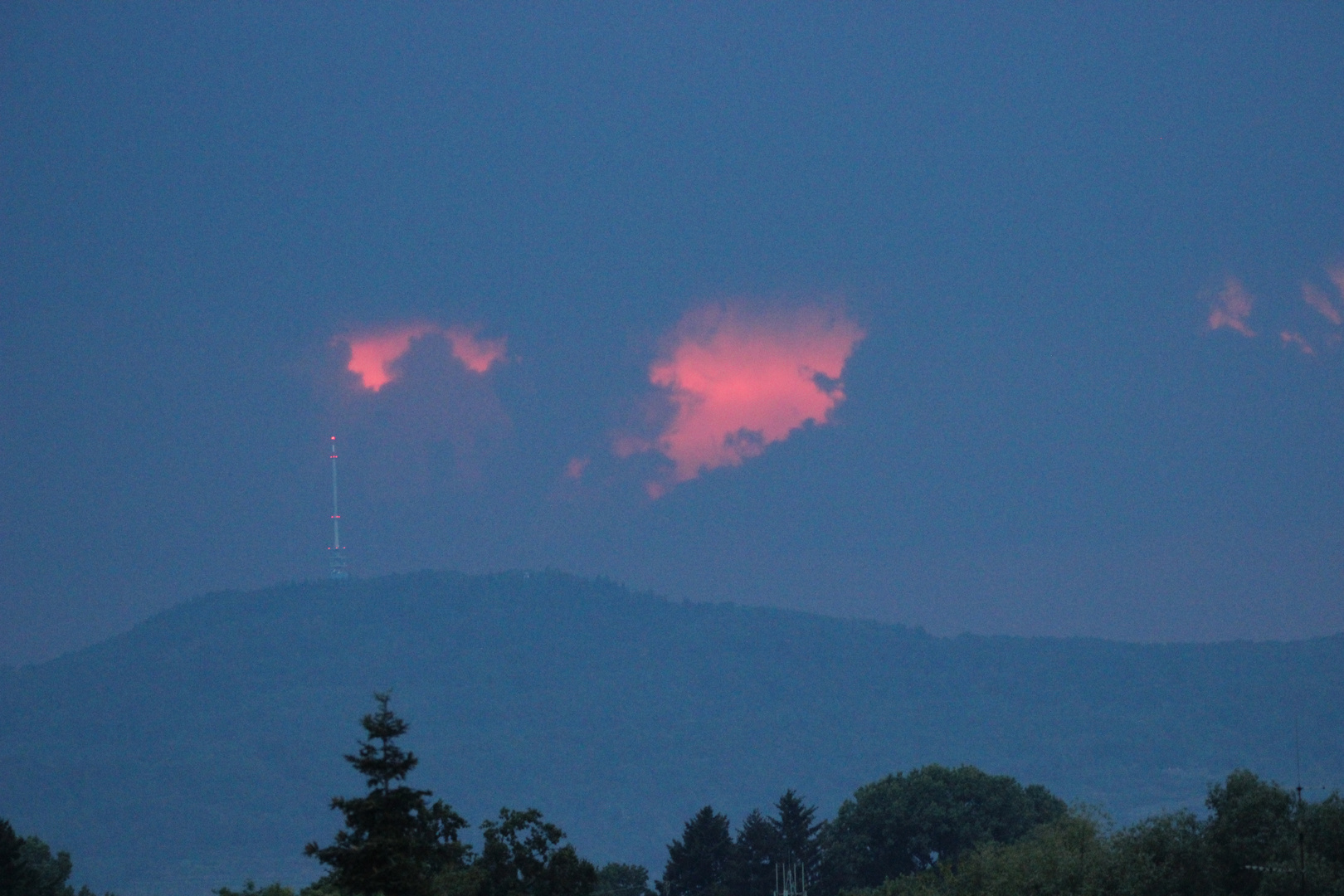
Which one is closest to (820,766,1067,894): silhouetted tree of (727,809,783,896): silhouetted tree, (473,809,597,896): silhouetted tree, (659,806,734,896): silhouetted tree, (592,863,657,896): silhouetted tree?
(727,809,783,896): silhouetted tree

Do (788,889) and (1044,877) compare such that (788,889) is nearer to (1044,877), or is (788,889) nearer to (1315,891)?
(1044,877)

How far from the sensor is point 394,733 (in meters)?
41.9

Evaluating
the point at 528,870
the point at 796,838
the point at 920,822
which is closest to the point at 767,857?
the point at 796,838

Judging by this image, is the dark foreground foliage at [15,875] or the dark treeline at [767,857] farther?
the dark foreground foliage at [15,875]

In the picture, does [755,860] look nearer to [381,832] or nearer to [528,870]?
[528,870]

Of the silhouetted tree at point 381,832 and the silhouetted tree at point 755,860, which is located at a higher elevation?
the silhouetted tree at point 755,860

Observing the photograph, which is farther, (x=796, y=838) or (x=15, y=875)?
(x=796, y=838)

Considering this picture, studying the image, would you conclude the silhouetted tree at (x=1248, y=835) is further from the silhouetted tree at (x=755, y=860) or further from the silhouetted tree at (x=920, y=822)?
the silhouetted tree at (x=920, y=822)

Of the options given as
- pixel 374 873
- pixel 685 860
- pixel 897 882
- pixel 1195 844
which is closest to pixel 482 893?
pixel 374 873

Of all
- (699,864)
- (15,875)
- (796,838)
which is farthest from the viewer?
(796,838)

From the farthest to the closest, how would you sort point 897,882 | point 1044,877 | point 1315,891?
point 897,882
point 1044,877
point 1315,891

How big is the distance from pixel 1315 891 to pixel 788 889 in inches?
1997

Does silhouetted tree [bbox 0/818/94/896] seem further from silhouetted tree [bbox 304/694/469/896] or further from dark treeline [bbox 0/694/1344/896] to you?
silhouetted tree [bbox 304/694/469/896]

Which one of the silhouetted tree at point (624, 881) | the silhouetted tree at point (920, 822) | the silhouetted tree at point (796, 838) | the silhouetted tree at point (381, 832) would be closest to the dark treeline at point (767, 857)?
the silhouetted tree at point (381, 832)
